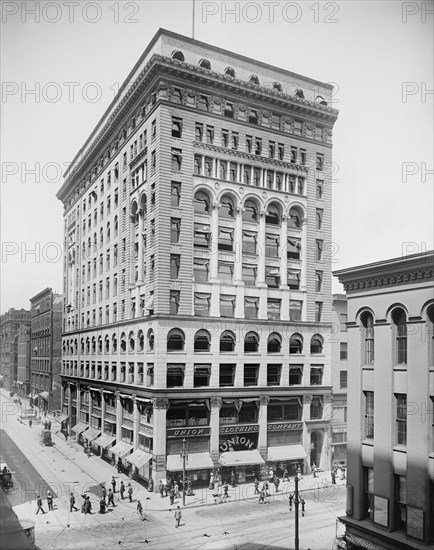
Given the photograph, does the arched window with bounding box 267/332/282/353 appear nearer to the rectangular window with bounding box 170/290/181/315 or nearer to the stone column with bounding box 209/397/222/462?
the stone column with bounding box 209/397/222/462

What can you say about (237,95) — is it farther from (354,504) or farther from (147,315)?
(354,504)

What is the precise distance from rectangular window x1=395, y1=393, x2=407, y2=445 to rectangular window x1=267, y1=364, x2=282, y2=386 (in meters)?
24.3

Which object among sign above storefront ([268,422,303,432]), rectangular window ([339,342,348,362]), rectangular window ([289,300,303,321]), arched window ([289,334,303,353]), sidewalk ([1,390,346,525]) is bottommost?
sidewalk ([1,390,346,525])

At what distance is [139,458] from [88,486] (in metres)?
4.24

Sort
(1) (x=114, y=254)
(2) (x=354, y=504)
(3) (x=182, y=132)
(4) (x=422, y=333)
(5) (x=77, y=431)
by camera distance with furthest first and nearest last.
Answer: (5) (x=77, y=431)
(1) (x=114, y=254)
(3) (x=182, y=132)
(2) (x=354, y=504)
(4) (x=422, y=333)

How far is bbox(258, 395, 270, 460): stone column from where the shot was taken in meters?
43.5

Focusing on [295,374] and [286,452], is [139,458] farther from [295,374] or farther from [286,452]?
[295,374]

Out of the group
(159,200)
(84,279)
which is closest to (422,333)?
(159,200)

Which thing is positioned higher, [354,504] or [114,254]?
[114,254]

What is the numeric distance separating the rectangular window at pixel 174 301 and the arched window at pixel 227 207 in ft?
25.5

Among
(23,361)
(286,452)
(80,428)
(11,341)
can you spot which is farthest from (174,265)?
(11,341)

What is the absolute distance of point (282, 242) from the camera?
156ft

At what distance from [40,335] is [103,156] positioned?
153ft

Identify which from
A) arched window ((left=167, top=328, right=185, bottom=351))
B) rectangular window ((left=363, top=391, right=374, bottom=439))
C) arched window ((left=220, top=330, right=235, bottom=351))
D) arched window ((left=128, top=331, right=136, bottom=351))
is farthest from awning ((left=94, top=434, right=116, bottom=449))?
rectangular window ((left=363, top=391, right=374, bottom=439))
